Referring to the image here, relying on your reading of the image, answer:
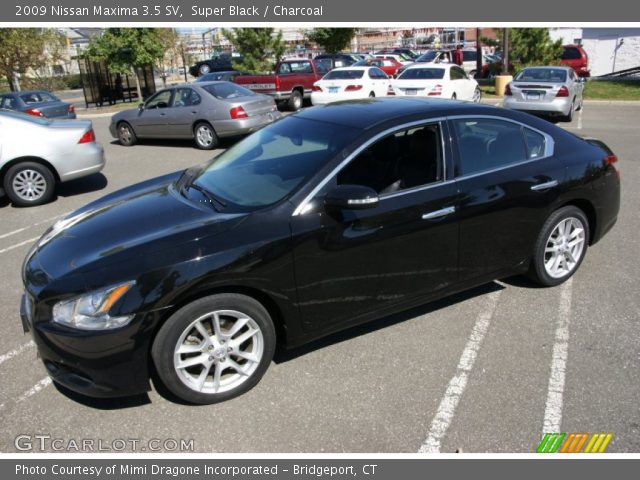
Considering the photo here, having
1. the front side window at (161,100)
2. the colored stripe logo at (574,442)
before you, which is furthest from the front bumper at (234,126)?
the colored stripe logo at (574,442)

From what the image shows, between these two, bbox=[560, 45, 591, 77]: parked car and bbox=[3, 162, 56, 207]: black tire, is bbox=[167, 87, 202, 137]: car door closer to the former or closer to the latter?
bbox=[3, 162, 56, 207]: black tire

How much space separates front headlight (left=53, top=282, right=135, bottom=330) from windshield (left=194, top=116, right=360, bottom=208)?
0.96m

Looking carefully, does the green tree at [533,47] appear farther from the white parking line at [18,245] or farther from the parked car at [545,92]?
the white parking line at [18,245]

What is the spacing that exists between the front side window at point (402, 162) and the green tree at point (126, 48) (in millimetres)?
20112

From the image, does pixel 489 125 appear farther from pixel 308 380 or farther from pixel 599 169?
pixel 308 380

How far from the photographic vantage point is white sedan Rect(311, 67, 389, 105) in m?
16.0

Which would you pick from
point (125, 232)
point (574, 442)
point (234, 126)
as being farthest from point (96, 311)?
point (234, 126)

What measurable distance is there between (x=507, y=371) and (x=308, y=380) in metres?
1.29

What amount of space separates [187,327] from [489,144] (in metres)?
2.53

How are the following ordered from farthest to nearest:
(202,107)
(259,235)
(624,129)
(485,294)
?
(624,129) < (202,107) < (485,294) < (259,235)

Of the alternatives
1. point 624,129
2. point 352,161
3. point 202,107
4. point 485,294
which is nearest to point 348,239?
point 352,161

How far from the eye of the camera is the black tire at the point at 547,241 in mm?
4160

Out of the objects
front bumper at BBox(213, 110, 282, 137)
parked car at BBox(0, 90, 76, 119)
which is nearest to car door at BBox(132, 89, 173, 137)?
front bumper at BBox(213, 110, 282, 137)

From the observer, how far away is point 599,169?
440 centimetres
